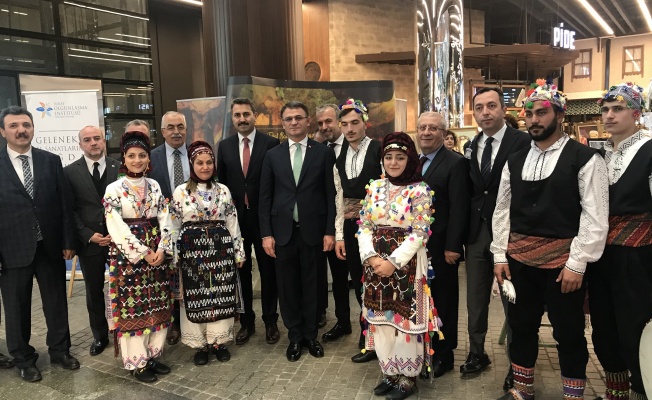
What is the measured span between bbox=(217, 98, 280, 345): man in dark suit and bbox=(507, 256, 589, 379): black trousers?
2046mm

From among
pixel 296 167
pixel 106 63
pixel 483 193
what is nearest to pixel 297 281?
Answer: pixel 296 167

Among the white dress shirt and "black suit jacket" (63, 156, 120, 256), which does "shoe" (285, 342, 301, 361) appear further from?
the white dress shirt

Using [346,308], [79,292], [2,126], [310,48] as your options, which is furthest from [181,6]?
[346,308]

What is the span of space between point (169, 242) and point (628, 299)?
114 inches

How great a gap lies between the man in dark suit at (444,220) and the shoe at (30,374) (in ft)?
9.62

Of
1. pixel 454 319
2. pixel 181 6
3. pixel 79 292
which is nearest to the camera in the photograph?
pixel 454 319

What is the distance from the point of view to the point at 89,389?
11.3ft

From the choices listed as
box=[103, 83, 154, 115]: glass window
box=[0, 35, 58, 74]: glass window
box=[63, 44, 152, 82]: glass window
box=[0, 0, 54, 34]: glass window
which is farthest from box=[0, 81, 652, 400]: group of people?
box=[103, 83, 154, 115]: glass window

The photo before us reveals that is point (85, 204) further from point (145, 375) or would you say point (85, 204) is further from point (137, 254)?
point (145, 375)

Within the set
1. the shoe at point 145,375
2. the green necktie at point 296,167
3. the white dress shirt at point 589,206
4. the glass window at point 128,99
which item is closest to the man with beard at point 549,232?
the white dress shirt at point 589,206

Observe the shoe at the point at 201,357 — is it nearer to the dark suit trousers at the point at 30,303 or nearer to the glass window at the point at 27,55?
the dark suit trousers at the point at 30,303

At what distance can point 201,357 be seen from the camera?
3.77m

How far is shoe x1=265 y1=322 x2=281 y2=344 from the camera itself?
4125 millimetres

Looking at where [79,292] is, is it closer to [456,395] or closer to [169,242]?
[169,242]
